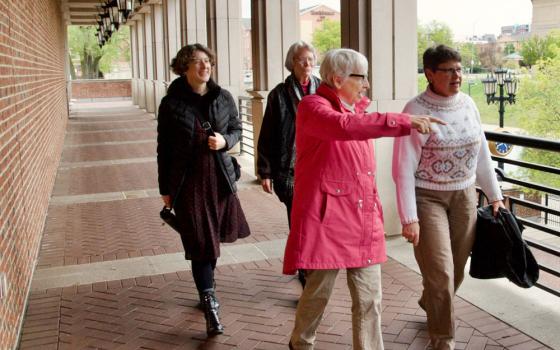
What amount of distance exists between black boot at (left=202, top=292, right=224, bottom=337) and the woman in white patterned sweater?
52.7 inches

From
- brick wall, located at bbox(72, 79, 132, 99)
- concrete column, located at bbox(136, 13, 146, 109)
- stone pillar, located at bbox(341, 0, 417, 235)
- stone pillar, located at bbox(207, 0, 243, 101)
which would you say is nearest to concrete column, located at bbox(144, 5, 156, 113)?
concrete column, located at bbox(136, 13, 146, 109)

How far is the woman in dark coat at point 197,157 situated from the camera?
161 inches

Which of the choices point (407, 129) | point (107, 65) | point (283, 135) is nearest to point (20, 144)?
point (283, 135)

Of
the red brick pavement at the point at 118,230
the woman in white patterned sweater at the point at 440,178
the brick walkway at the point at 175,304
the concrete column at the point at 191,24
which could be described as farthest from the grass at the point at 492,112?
the woman in white patterned sweater at the point at 440,178

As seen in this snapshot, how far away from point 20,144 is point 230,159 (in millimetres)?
2262

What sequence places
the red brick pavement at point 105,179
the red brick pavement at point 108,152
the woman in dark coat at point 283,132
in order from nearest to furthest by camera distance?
the woman in dark coat at point 283,132 < the red brick pavement at point 105,179 < the red brick pavement at point 108,152

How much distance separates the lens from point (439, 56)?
3.36 m

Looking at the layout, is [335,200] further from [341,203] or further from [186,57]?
[186,57]

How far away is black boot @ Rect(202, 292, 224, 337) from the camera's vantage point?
409 centimetres

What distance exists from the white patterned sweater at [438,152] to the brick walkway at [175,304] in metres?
1.01

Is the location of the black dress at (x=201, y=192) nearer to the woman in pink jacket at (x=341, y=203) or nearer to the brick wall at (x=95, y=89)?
the woman in pink jacket at (x=341, y=203)

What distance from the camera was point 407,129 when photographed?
2.78m

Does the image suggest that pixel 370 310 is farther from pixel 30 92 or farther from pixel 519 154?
pixel 519 154

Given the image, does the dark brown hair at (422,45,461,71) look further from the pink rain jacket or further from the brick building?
the brick building
